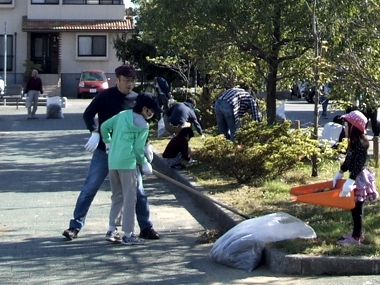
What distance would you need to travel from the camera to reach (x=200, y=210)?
11.1 meters

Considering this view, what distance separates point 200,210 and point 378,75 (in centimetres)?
295

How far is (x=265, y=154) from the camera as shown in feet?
38.2

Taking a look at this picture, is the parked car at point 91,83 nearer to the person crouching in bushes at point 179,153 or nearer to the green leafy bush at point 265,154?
the person crouching in bushes at point 179,153

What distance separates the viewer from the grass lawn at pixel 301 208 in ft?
25.7

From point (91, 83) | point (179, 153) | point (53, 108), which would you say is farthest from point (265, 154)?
point (91, 83)

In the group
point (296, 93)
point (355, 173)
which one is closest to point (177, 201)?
point (355, 173)

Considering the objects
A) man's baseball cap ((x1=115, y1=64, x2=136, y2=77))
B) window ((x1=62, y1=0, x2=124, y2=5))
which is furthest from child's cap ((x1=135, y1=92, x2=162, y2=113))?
window ((x1=62, y1=0, x2=124, y2=5))

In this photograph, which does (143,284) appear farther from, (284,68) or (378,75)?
(284,68)

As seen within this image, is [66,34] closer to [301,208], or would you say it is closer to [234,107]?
[234,107]

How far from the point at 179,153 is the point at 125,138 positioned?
17.9ft

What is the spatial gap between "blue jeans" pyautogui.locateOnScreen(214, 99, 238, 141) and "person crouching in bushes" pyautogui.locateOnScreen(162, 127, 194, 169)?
4.09ft

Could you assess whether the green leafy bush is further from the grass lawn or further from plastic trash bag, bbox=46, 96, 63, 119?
plastic trash bag, bbox=46, 96, 63, 119

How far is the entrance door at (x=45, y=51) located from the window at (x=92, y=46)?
1457 mm

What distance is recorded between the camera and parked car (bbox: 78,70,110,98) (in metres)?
43.4
